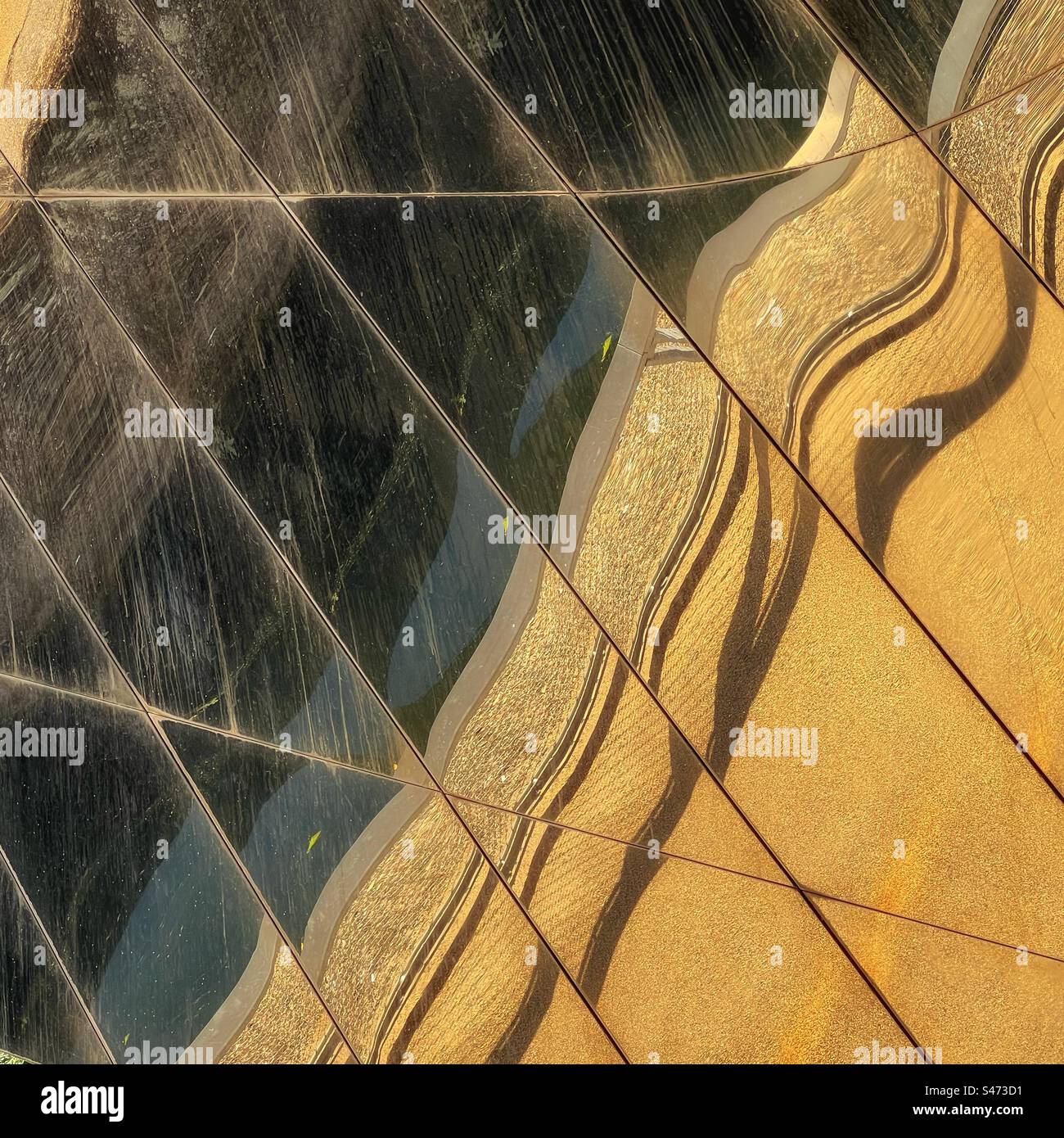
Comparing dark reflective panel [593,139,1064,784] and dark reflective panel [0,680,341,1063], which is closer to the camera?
dark reflective panel [593,139,1064,784]

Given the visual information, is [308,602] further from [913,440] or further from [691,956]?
[913,440]

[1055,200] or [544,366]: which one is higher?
[1055,200]

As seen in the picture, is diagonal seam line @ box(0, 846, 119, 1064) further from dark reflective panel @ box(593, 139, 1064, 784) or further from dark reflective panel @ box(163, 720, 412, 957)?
dark reflective panel @ box(593, 139, 1064, 784)

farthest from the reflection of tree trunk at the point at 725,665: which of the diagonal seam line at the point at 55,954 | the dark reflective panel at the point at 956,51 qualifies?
Result: the diagonal seam line at the point at 55,954

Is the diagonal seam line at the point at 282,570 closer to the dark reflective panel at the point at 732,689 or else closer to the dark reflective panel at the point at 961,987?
the dark reflective panel at the point at 732,689

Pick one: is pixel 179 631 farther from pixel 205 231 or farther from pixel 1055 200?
pixel 1055 200

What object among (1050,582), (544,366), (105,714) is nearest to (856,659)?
(1050,582)

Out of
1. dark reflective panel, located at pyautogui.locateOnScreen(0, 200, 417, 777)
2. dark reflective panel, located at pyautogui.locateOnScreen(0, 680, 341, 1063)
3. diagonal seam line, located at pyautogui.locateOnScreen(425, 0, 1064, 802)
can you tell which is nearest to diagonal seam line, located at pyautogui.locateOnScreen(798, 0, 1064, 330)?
diagonal seam line, located at pyautogui.locateOnScreen(425, 0, 1064, 802)
